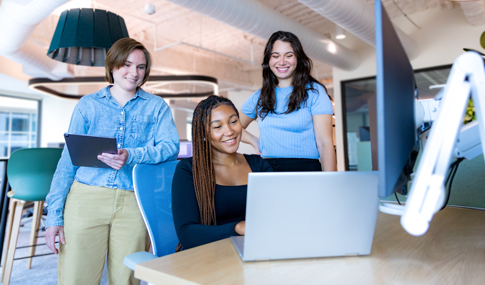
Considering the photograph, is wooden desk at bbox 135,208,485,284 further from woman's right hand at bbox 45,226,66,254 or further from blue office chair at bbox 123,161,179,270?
woman's right hand at bbox 45,226,66,254

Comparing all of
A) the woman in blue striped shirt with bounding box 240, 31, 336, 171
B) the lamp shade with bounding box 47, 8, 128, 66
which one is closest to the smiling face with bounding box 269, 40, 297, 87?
the woman in blue striped shirt with bounding box 240, 31, 336, 171

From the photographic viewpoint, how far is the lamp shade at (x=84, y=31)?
2373 mm

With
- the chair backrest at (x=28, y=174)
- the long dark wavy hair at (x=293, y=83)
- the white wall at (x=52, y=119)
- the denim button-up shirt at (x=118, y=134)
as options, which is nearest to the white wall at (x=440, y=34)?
the long dark wavy hair at (x=293, y=83)

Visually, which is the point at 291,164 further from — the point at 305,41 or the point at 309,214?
the point at 305,41

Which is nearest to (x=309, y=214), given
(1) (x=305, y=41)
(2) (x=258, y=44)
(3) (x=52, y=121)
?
(1) (x=305, y=41)

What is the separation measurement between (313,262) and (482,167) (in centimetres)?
145

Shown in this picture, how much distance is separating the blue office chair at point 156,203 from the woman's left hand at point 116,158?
18 centimetres

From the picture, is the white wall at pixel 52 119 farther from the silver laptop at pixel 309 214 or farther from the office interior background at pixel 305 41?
the silver laptop at pixel 309 214

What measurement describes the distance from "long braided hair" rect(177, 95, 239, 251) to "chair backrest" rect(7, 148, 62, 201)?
1866mm

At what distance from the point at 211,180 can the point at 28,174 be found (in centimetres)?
203

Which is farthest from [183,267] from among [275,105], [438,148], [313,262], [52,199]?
[275,105]

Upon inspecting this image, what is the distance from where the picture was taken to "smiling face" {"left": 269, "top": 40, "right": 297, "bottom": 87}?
171 cm

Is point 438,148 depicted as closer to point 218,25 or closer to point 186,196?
point 186,196

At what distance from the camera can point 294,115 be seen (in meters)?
1.69
